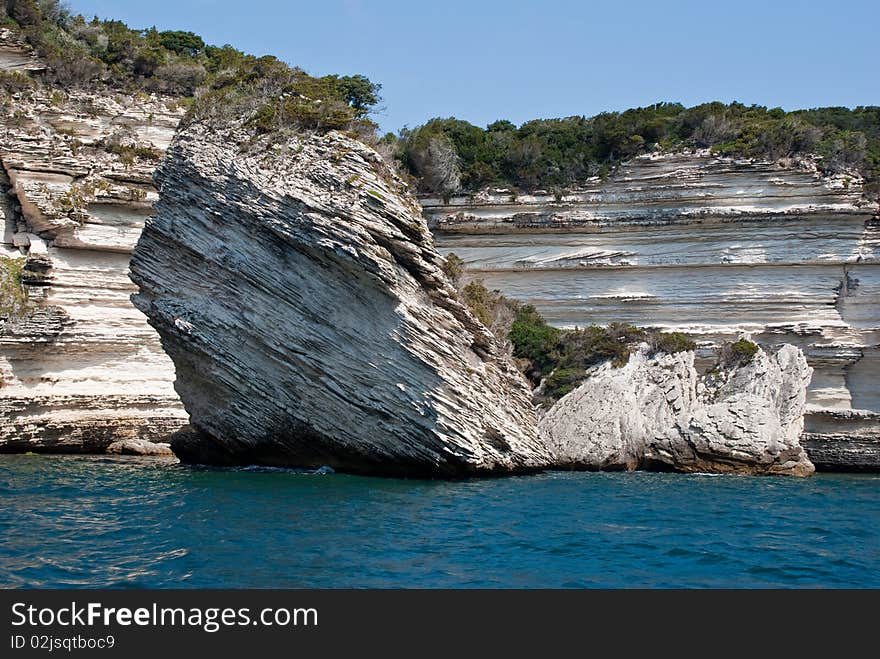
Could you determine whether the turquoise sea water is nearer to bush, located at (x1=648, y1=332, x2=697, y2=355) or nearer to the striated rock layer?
the striated rock layer

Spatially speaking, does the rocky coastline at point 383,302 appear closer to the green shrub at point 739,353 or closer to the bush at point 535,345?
the green shrub at point 739,353

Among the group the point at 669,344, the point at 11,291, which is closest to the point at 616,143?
the point at 669,344

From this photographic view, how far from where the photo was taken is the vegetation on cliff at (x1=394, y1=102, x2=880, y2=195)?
3259cm

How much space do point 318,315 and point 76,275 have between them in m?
11.5

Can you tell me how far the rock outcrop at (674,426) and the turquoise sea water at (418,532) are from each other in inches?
117

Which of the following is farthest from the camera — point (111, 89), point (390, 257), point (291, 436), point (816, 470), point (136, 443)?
point (111, 89)

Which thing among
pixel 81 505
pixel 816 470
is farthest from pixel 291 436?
pixel 816 470

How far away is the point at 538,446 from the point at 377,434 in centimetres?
476

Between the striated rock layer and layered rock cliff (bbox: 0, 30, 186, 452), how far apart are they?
5.55 m

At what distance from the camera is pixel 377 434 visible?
73.0 ft

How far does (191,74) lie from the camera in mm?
36750

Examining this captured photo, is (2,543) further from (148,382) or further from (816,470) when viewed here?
(816,470)

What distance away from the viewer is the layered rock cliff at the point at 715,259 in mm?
30891

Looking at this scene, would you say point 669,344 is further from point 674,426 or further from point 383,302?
point 383,302
